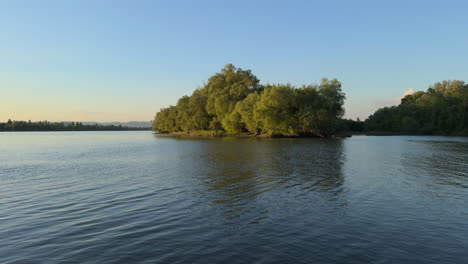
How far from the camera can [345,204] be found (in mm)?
15953

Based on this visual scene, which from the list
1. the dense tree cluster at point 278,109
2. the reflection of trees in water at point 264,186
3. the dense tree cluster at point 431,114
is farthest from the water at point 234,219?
the dense tree cluster at point 431,114

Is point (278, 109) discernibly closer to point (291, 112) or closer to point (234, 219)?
point (291, 112)

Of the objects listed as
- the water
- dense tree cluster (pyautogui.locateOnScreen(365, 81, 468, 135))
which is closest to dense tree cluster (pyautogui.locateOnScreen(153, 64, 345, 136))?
dense tree cluster (pyautogui.locateOnScreen(365, 81, 468, 135))

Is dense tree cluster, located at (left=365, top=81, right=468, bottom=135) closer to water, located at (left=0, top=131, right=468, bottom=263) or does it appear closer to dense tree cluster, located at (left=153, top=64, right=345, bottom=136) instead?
dense tree cluster, located at (left=153, top=64, right=345, bottom=136)

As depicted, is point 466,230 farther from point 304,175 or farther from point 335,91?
point 335,91

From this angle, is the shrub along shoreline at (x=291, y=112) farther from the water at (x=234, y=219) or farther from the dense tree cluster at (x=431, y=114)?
the water at (x=234, y=219)

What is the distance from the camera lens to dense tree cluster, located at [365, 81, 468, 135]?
11856cm

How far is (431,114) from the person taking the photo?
133 m

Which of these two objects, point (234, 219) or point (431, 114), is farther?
point (431, 114)

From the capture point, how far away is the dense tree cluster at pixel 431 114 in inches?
4668

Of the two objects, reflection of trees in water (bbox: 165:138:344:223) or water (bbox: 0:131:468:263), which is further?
reflection of trees in water (bbox: 165:138:344:223)

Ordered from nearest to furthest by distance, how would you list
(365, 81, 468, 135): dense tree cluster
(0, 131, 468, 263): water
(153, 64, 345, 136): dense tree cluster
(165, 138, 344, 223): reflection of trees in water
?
(0, 131, 468, 263): water
(165, 138, 344, 223): reflection of trees in water
(153, 64, 345, 136): dense tree cluster
(365, 81, 468, 135): dense tree cluster

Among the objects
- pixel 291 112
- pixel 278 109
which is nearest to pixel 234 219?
pixel 278 109

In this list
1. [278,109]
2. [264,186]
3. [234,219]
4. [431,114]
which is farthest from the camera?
[431,114]
